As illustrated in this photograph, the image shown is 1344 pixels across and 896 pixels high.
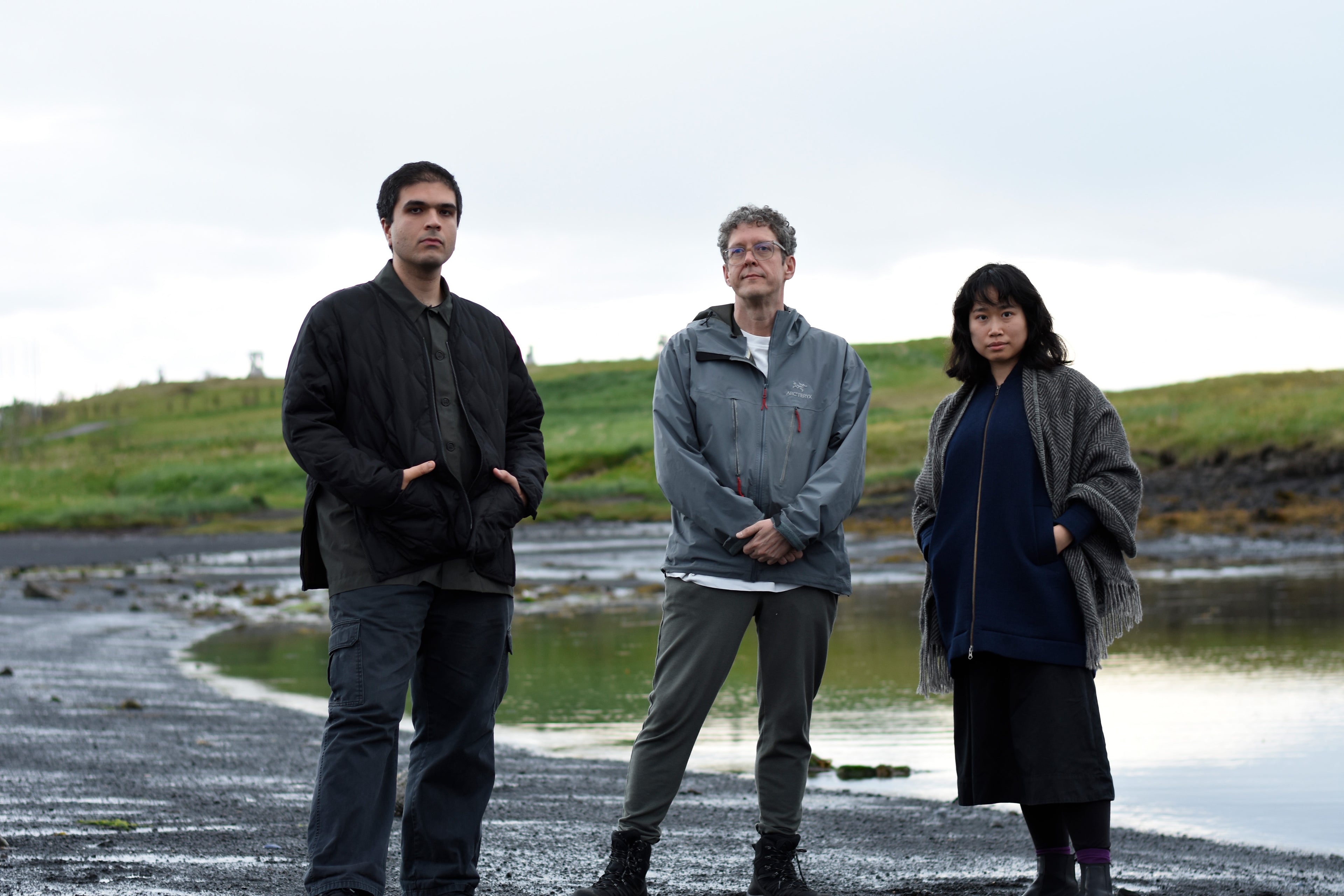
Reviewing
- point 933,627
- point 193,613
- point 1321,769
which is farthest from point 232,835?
point 193,613

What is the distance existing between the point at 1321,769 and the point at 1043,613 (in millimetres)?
3728

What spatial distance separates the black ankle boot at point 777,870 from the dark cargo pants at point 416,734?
0.86 metres

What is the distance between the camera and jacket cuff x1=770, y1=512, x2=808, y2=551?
12.6ft

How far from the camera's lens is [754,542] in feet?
12.7

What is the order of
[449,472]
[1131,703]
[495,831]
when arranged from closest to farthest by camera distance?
1. [449,472]
2. [495,831]
3. [1131,703]

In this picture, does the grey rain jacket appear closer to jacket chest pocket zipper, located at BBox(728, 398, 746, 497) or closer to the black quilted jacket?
jacket chest pocket zipper, located at BBox(728, 398, 746, 497)

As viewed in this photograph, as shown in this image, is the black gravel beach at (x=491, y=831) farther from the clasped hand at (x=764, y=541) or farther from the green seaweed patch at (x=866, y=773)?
the clasped hand at (x=764, y=541)

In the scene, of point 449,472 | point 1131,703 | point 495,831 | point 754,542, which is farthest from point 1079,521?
point 1131,703

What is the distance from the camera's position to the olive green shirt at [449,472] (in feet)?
11.6

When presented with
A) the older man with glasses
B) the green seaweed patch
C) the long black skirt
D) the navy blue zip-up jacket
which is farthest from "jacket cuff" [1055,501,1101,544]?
the green seaweed patch

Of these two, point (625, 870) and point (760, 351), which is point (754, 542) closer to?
point (760, 351)

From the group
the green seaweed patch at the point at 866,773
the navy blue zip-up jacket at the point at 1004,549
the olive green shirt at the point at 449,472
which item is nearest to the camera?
the olive green shirt at the point at 449,472

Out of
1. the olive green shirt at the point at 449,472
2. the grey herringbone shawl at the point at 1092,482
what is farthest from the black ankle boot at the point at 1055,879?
the olive green shirt at the point at 449,472

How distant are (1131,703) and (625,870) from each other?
564 cm
